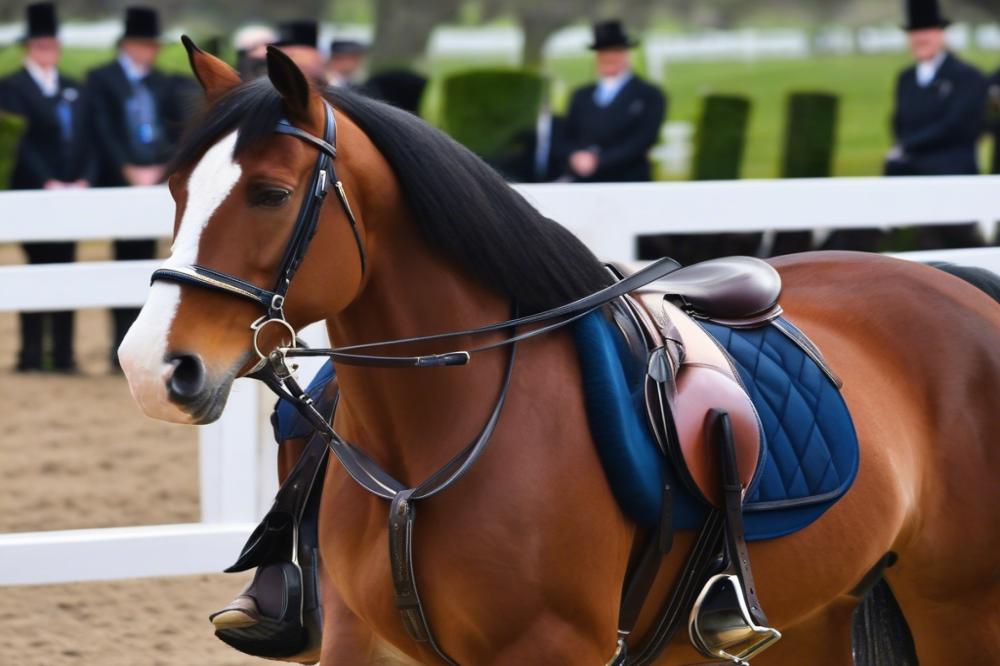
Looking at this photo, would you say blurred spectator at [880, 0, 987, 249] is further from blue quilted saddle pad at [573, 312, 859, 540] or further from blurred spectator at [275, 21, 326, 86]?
blue quilted saddle pad at [573, 312, 859, 540]

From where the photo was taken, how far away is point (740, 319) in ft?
11.3

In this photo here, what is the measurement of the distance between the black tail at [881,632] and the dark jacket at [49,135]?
24.5 feet

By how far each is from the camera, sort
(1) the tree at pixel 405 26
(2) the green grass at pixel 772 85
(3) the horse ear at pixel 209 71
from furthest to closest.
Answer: (1) the tree at pixel 405 26, (2) the green grass at pixel 772 85, (3) the horse ear at pixel 209 71

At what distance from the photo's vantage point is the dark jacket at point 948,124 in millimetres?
9875

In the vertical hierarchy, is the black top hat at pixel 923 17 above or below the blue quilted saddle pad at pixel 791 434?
above

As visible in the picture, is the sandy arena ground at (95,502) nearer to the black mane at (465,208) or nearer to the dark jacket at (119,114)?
the dark jacket at (119,114)

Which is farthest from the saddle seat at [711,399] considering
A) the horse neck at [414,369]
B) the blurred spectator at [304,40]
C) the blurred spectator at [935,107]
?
the blurred spectator at [935,107]

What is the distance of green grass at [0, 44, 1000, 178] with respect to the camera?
23547 millimetres

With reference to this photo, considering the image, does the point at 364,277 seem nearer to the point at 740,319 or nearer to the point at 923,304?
the point at 740,319

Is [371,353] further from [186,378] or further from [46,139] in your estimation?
[46,139]

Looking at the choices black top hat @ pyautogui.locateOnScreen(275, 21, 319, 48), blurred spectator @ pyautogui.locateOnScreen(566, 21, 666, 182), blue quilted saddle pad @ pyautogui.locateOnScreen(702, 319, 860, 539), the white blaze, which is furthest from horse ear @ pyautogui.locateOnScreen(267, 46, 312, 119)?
blurred spectator @ pyautogui.locateOnScreen(566, 21, 666, 182)

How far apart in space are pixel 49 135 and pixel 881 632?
25.5 ft

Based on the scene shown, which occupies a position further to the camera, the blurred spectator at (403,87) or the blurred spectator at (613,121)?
the blurred spectator at (403,87)

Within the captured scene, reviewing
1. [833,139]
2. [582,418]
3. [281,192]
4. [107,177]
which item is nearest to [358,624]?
[582,418]
